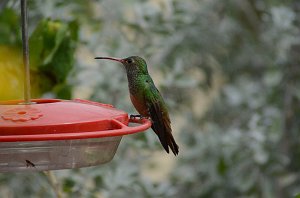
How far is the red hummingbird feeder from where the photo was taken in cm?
181

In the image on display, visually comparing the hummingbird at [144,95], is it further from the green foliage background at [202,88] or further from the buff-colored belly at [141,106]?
the green foliage background at [202,88]

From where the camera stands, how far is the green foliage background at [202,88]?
14.4ft

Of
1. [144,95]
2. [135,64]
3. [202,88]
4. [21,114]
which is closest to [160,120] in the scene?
[144,95]

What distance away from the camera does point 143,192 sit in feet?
15.3

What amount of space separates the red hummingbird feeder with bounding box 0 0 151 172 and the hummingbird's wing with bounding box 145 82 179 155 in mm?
461

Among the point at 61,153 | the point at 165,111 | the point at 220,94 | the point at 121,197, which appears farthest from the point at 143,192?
the point at 61,153

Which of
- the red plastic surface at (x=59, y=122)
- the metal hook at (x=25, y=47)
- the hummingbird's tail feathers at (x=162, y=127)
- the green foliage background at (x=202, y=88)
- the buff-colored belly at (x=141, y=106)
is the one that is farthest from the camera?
the green foliage background at (x=202, y=88)

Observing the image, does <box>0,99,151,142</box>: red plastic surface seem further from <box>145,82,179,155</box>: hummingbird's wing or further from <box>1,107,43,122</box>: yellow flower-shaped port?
<box>145,82,179,155</box>: hummingbird's wing

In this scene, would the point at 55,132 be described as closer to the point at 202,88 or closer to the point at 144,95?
the point at 144,95

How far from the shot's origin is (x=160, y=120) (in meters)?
2.64

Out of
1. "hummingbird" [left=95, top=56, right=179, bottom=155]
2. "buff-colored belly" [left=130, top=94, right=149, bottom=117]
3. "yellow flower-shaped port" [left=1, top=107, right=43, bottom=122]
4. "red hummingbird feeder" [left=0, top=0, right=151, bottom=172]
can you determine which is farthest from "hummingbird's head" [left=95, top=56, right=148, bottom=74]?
"yellow flower-shaped port" [left=1, top=107, right=43, bottom=122]

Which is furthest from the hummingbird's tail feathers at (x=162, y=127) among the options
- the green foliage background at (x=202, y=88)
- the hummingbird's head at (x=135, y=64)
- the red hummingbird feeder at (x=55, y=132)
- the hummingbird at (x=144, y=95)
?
the green foliage background at (x=202, y=88)

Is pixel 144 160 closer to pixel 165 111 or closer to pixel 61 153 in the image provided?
pixel 165 111

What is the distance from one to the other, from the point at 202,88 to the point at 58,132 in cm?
417
